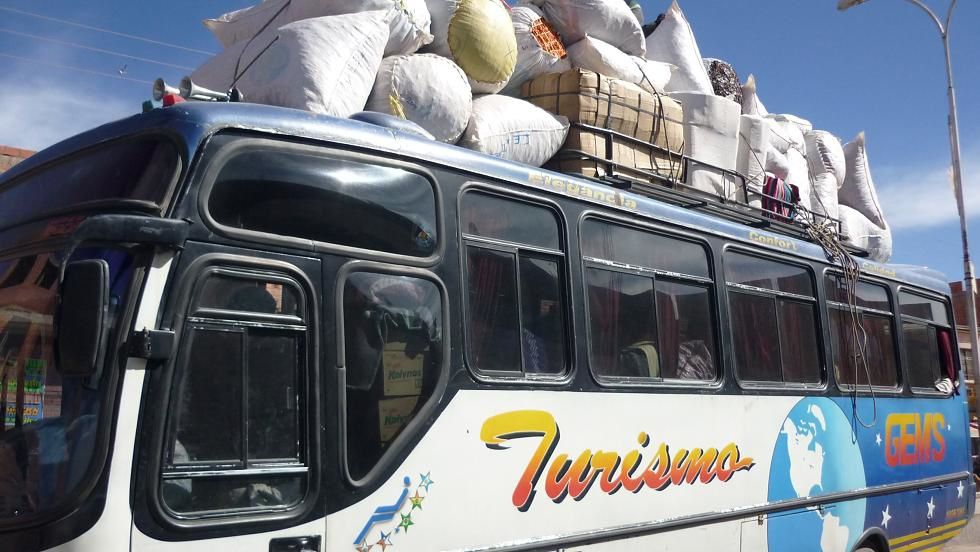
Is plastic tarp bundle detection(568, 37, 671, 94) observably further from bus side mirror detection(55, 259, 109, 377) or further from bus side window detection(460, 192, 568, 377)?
bus side mirror detection(55, 259, 109, 377)

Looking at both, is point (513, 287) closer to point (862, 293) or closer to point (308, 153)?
point (308, 153)

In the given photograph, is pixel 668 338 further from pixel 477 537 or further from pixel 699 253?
pixel 477 537

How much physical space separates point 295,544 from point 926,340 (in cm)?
682

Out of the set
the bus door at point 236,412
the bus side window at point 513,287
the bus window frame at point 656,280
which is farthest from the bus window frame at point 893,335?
the bus door at point 236,412

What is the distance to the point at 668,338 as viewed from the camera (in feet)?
17.3

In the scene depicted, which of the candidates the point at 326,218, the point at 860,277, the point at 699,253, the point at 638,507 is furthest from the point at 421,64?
the point at 860,277

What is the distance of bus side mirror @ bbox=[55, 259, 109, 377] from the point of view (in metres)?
2.80

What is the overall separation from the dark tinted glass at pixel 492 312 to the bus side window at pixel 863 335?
3.47m

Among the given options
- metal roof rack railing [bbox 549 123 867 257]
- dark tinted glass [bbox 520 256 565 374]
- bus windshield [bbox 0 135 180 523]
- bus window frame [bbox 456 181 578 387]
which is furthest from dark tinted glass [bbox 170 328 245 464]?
metal roof rack railing [bbox 549 123 867 257]

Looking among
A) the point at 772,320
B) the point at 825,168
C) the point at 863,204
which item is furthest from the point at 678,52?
the point at 863,204

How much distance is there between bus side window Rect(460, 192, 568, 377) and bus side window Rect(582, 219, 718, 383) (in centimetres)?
27

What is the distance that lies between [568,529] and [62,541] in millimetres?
2332

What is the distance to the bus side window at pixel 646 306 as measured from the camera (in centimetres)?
484

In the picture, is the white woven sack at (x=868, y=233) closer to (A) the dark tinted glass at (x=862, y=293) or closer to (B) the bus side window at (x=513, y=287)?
(A) the dark tinted glass at (x=862, y=293)
